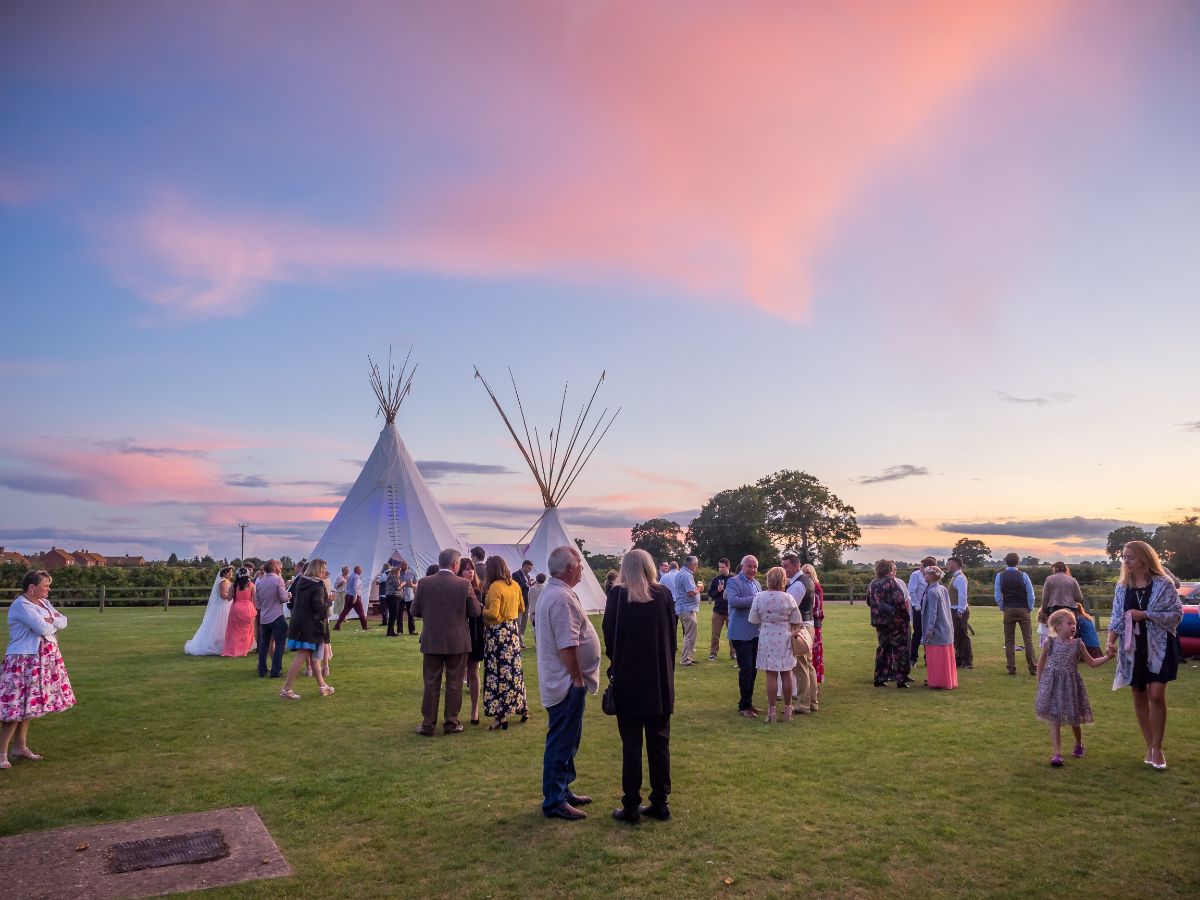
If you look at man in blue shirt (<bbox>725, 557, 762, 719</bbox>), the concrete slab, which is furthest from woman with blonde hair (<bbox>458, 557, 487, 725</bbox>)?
the concrete slab

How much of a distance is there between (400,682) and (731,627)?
5.01m

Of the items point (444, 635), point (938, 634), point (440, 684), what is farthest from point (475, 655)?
point (938, 634)

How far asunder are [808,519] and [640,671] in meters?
Result: 62.4

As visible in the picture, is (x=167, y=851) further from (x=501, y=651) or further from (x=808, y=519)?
(x=808, y=519)

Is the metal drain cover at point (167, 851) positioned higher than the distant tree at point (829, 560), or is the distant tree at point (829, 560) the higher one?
the distant tree at point (829, 560)

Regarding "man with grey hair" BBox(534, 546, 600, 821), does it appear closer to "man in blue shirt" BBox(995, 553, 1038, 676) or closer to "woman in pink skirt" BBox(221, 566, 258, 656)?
"man in blue shirt" BBox(995, 553, 1038, 676)

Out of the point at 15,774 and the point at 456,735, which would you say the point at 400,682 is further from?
the point at 15,774

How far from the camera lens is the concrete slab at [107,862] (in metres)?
4.75

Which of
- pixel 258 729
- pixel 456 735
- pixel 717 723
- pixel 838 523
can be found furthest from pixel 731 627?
pixel 838 523

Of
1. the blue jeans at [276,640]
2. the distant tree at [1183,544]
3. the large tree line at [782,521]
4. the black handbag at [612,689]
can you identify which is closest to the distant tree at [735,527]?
the large tree line at [782,521]

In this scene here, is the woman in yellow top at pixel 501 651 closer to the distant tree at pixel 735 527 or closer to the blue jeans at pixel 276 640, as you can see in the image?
the blue jeans at pixel 276 640

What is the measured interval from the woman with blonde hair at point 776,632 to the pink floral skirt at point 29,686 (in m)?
6.92

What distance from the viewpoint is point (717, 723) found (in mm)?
9289

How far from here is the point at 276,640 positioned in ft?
41.5
